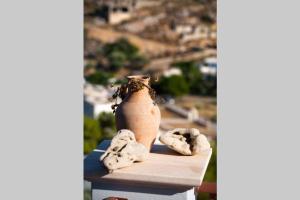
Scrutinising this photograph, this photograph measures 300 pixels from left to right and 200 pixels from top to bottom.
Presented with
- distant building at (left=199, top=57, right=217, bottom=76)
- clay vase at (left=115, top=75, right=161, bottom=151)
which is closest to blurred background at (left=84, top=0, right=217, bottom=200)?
distant building at (left=199, top=57, right=217, bottom=76)

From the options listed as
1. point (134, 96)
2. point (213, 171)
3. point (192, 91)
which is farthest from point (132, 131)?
point (192, 91)

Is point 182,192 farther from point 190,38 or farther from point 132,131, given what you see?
point 190,38

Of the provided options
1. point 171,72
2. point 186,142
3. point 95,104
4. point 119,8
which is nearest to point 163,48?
point 171,72

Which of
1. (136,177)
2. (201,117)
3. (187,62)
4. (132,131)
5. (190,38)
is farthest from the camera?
(190,38)

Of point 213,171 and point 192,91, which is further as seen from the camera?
point 192,91

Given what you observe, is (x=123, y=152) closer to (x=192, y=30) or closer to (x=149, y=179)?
(x=149, y=179)

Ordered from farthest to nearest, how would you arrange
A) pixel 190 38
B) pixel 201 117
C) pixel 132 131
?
pixel 190 38 → pixel 201 117 → pixel 132 131

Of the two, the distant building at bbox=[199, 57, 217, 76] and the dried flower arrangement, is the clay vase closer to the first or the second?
the dried flower arrangement
